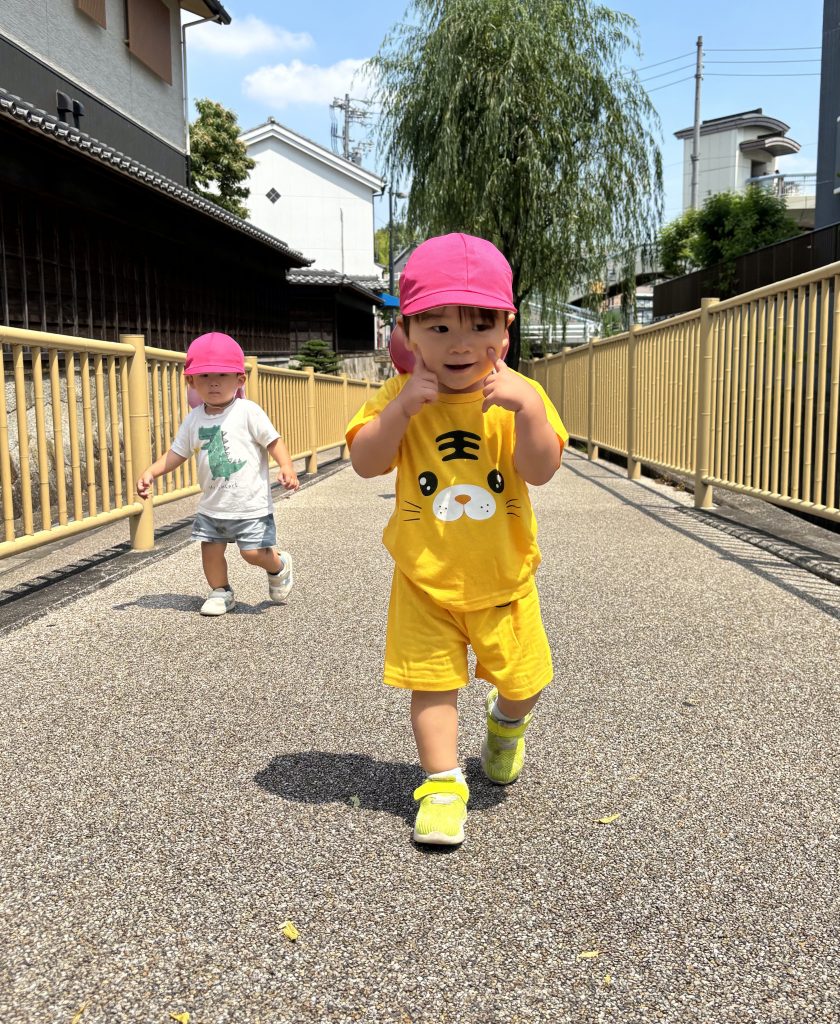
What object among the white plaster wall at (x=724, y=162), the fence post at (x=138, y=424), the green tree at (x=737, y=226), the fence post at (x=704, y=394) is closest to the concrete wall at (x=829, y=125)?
the green tree at (x=737, y=226)

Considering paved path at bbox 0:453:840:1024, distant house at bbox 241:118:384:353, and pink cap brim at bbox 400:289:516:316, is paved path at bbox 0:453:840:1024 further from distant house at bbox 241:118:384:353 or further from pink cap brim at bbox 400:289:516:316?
distant house at bbox 241:118:384:353

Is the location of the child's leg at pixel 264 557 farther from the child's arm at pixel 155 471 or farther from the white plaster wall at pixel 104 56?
the white plaster wall at pixel 104 56

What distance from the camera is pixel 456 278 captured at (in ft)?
6.04

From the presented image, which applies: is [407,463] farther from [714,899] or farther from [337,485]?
[337,485]

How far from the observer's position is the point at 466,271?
1.85 metres

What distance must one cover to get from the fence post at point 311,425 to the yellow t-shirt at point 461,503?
8.58 meters

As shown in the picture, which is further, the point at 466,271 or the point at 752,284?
the point at 752,284

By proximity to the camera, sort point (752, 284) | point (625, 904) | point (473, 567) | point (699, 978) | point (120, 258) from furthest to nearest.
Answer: point (752, 284) → point (120, 258) → point (473, 567) → point (625, 904) → point (699, 978)

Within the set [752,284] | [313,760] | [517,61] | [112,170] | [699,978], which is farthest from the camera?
[752,284]

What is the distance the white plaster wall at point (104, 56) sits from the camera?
11844 millimetres

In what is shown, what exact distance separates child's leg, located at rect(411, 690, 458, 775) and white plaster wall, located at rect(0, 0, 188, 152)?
12.3 m

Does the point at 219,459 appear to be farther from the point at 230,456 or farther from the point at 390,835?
the point at 390,835

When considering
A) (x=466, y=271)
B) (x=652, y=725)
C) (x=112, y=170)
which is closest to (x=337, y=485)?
(x=112, y=170)

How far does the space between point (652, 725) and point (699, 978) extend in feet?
3.84
